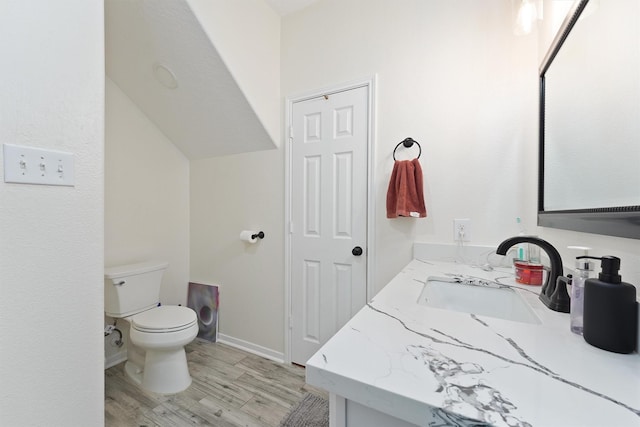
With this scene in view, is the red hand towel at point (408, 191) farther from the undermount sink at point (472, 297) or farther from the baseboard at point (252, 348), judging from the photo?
the baseboard at point (252, 348)

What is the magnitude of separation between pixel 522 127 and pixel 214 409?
7.37ft

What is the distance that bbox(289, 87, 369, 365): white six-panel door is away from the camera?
180 cm

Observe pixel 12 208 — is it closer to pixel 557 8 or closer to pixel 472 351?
pixel 472 351

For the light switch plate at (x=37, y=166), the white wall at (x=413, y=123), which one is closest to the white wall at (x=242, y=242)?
the white wall at (x=413, y=123)

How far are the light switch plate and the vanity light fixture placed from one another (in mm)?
1229

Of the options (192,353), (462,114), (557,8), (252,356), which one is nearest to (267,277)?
(252,356)

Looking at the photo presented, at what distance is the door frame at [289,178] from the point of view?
174 centimetres

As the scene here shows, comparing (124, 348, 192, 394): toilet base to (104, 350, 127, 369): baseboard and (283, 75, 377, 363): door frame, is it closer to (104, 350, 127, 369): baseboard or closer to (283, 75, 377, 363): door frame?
(104, 350, 127, 369): baseboard

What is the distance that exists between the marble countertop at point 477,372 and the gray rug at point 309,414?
3.66 ft

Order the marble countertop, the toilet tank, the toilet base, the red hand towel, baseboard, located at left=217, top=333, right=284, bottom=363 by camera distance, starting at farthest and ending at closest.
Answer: baseboard, located at left=217, top=333, right=284, bottom=363, the toilet tank, the toilet base, the red hand towel, the marble countertop

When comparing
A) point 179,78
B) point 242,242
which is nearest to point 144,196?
point 242,242

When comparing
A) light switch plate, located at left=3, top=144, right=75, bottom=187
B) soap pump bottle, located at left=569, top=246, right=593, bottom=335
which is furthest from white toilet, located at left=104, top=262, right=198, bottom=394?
soap pump bottle, located at left=569, top=246, right=593, bottom=335

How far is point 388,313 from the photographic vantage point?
734 millimetres

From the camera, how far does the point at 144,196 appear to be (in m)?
2.20
